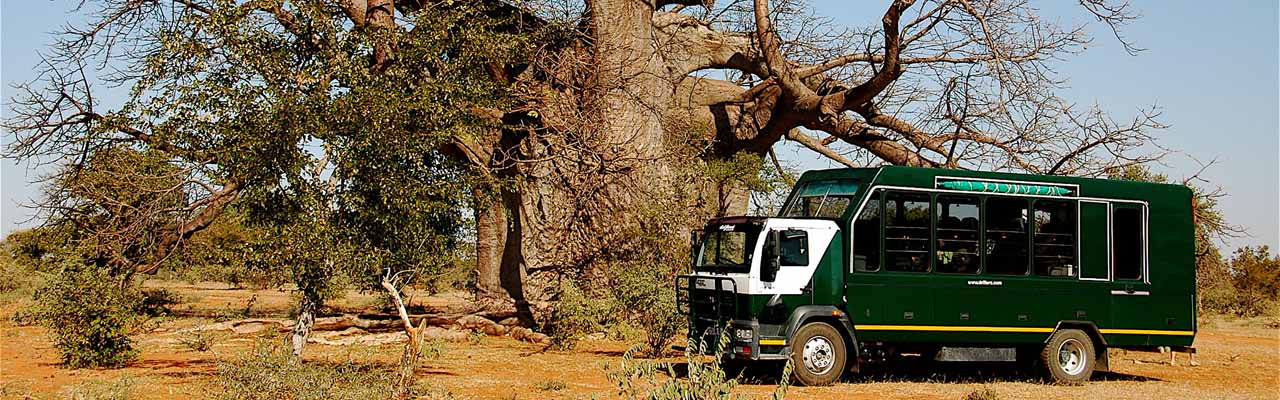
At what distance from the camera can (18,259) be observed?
105 ft

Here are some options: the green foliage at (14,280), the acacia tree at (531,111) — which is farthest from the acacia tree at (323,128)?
the green foliage at (14,280)

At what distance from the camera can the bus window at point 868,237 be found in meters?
12.8

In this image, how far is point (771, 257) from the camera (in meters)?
12.8

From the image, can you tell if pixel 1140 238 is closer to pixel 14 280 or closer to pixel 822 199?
pixel 822 199

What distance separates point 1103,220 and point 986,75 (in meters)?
5.36

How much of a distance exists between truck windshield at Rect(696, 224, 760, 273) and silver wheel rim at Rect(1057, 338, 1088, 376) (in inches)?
147

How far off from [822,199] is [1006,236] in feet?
6.57

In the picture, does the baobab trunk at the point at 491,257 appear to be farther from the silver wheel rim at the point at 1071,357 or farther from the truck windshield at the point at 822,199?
the silver wheel rim at the point at 1071,357

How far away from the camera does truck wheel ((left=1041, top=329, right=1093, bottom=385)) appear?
13.7m

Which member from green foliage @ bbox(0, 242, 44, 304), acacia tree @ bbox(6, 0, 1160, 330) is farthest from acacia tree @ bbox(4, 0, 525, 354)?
green foliage @ bbox(0, 242, 44, 304)

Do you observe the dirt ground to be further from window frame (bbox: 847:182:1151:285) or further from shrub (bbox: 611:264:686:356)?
window frame (bbox: 847:182:1151:285)

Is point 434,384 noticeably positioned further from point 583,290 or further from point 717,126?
point 717,126

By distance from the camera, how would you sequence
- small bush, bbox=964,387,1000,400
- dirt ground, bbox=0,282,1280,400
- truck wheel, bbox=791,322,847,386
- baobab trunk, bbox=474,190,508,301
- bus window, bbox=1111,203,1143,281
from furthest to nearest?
baobab trunk, bbox=474,190,508,301 < bus window, bbox=1111,203,1143,281 < truck wheel, bbox=791,322,847,386 < dirt ground, bbox=0,282,1280,400 < small bush, bbox=964,387,1000,400

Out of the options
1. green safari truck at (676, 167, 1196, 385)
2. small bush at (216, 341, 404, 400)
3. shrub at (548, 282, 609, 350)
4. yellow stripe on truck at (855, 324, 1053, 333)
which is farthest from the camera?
shrub at (548, 282, 609, 350)
